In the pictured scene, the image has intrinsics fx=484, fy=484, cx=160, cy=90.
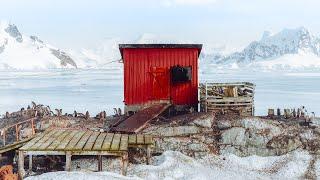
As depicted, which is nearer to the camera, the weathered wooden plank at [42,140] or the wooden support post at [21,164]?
the wooden support post at [21,164]

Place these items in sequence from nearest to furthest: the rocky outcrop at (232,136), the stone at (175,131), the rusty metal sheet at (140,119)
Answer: the rocky outcrop at (232,136) < the rusty metal sheet at (140,119) < the stone at (175,131)

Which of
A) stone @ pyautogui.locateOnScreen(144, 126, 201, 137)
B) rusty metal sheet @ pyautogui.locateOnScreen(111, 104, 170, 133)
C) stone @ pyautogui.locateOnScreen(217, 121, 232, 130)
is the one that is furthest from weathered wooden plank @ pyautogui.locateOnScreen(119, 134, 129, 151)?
stone @ pyautogui.locateOnScreen(217, 121, 232, 130)

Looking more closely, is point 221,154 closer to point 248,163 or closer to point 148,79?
point 248,163

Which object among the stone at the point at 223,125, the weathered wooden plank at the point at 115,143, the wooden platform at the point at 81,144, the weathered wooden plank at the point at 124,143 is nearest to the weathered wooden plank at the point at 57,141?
the wooden platform at the point at 81,144

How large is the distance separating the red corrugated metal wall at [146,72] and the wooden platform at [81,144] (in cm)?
593

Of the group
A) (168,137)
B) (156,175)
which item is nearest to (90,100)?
(168,137)

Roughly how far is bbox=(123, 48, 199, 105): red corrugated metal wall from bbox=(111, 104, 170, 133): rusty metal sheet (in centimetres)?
86

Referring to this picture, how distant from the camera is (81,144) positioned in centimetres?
1809

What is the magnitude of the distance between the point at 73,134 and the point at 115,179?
4.94m

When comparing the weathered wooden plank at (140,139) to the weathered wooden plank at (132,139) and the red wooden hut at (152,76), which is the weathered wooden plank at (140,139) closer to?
the weathered wooden plank at (132,139)

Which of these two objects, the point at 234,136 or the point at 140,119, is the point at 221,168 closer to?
the point at 234,136

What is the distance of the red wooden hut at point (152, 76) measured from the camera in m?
26.4

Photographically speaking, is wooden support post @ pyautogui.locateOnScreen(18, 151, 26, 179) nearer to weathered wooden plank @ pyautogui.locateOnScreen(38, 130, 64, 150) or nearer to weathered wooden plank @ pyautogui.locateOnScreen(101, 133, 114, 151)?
weathered wooden plank @ pyautogui.locateOnScreen(38, 130, 64, 150)

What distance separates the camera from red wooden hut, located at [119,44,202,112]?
86.7 ft
